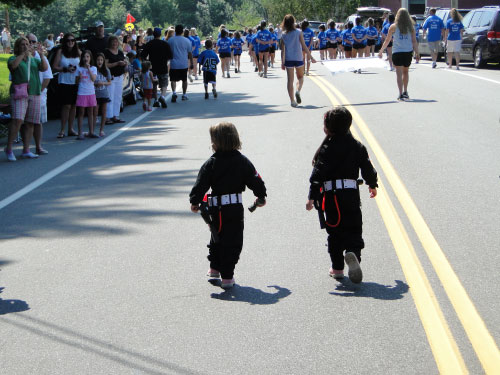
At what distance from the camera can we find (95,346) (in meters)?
4.98

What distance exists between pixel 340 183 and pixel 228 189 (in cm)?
81

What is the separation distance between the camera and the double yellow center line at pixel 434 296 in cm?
462

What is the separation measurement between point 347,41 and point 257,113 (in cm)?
1554

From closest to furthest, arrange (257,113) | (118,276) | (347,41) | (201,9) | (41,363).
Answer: (41,363) → (118,276) → (257,113) → (347,41) → (201,9)

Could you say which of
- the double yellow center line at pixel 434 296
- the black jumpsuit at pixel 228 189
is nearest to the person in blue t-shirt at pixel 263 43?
Answer: the double yellow center line at pixel 434 296

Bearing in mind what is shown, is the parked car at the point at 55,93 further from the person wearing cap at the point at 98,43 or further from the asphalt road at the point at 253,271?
the asphalt road at the point at 253,271

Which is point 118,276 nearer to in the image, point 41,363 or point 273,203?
point 41,363

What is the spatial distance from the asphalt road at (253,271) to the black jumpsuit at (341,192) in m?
0.30

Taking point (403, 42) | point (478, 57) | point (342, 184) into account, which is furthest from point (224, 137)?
point (478, 57)

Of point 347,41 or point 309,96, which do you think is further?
point 347,41

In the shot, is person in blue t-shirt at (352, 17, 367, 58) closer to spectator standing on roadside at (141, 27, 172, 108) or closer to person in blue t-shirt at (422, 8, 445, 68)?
person in blue t-shirt at (422, 8, 445, 68)

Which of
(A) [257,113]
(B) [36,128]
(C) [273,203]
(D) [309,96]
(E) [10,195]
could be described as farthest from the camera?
(D) [309,96]

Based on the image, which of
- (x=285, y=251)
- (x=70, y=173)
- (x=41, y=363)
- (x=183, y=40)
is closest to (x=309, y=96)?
(x=183, y=40)

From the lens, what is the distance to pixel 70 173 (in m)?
11.2
